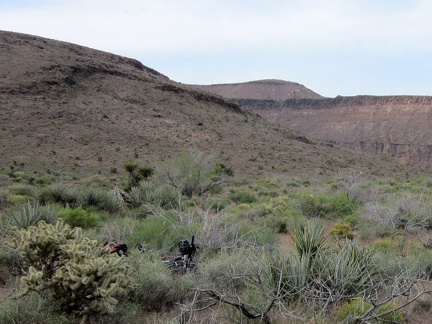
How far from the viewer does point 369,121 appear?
91.0 metres

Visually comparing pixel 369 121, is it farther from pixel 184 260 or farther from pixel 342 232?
pixel 184 260

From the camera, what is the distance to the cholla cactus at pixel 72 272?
171 inches

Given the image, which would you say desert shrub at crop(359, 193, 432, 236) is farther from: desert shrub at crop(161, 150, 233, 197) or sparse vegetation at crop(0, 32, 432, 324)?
desert shrub at crop(161, 150, 233, 197)

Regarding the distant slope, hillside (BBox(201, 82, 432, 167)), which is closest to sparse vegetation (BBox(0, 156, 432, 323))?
hillside (BBox(201, 82, 432, 167))

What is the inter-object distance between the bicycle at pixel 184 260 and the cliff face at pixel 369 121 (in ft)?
252

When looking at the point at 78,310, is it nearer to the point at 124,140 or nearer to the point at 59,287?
the point at 59,287

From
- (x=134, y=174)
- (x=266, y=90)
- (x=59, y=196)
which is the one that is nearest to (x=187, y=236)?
(x=59, y=196)

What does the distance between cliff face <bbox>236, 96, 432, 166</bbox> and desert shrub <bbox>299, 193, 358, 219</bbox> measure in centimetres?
6799

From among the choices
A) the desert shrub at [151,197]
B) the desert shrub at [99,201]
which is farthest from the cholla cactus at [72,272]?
the desert shrub at [151,197]

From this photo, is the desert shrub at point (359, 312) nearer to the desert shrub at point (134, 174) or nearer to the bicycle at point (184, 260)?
the bicycle at point (184, 260)

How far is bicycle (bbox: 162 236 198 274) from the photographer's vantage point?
623 centimetres

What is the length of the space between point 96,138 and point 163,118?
10.3m

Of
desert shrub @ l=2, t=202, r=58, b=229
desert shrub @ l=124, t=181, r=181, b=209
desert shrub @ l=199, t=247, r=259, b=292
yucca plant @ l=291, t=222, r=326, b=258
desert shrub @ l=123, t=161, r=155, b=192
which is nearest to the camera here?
desert shrub @ l=199, t=247, r=259, b=292

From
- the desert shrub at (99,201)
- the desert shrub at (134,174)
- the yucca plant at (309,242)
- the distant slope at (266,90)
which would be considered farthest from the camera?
the distant slope at (266,90)
